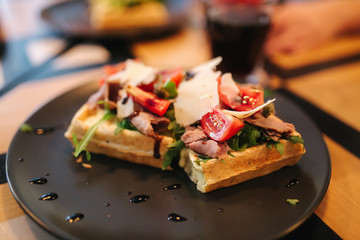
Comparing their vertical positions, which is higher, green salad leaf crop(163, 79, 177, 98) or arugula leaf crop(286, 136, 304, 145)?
green salad leaf crop(163, 79, 177, 98)

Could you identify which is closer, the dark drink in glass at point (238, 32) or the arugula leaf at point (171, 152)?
the arugula leaf at point (171, 152)

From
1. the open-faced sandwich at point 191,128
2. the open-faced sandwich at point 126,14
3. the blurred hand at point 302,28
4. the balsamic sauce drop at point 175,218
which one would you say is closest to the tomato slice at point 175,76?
the open-faced sandwich at point 191,128

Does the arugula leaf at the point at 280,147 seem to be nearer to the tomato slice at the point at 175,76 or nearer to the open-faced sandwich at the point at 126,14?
the tomato slice at the point at 175,76

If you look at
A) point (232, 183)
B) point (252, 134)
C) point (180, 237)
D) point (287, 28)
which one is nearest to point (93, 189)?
point (180, 237)

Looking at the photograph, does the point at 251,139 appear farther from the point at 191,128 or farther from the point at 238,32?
the point at 238,32

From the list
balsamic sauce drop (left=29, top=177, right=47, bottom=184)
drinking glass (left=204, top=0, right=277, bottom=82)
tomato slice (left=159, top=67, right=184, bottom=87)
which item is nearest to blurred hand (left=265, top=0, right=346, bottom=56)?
drinking glass (left=204, top=0, right=277, bottom=82)

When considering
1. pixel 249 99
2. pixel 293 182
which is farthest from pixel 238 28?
pixel 293 182

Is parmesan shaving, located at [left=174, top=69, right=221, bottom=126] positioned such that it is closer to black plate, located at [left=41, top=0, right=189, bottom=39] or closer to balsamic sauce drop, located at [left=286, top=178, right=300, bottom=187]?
balsamic sauce drop, located at [left=286, top=178, right=300, bottom=187]
